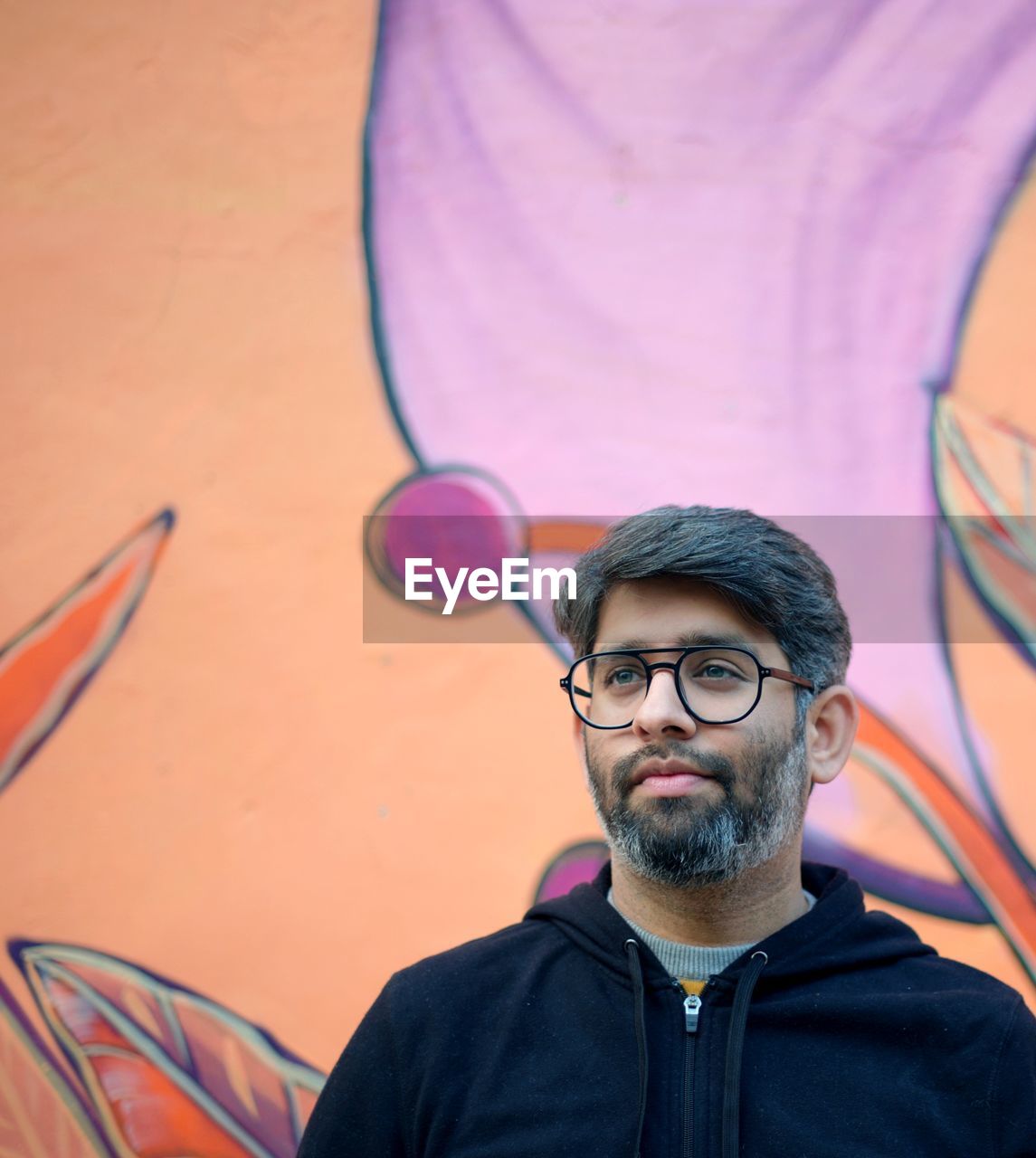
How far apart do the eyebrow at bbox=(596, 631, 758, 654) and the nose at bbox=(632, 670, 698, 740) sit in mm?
53

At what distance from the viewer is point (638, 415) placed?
95.0 inches

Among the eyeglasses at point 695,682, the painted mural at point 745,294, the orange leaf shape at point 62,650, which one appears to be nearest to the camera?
the eyeglasses at point 695,682

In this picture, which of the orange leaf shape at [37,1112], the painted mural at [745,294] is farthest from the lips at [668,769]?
the orange leaf shape at [37,1112]

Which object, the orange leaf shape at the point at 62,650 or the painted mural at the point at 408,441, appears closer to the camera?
the painted mural at the point at 408,441

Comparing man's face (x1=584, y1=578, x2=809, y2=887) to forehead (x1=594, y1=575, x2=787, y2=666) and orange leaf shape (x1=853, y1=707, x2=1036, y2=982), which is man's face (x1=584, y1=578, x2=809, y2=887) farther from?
orange leaf shape (x1=853, y1=707, x2=1036, y2=982)

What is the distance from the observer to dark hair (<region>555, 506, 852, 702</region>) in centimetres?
155

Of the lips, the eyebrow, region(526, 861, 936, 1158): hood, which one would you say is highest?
the eyebrow

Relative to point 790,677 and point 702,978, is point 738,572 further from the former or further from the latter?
point 702,978

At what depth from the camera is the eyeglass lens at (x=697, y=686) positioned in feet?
4.98

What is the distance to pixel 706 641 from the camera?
1.54 m

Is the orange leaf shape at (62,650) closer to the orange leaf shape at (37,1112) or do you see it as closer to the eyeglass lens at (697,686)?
the orange leaf shape at (37,1112)

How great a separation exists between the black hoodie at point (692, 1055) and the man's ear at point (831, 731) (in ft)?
0.55

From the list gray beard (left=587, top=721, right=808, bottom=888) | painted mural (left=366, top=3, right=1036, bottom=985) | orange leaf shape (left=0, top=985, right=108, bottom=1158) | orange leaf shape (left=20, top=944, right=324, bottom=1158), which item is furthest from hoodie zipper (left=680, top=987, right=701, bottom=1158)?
orange leaf shape (left=0, top=985, right=108, bottom=1158)

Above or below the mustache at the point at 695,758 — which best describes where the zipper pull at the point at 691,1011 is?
below
